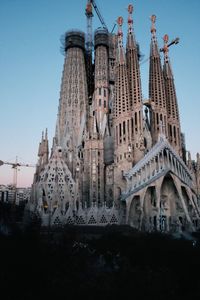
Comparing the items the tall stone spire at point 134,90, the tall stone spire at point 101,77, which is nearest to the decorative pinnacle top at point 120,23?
the tall stone spire at point 134,90

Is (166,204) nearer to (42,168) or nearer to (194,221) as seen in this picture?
(194,221)

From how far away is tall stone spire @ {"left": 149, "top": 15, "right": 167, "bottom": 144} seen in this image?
49.0 m

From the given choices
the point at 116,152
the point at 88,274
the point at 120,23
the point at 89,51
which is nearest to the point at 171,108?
the point at 116,152

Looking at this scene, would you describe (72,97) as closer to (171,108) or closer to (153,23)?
(171,108)

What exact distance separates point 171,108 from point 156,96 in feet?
11.0

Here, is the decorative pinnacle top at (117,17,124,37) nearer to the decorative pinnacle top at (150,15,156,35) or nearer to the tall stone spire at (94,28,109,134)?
the tall stone spire at (94,28,109,134)

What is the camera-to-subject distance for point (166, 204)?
41.8 m

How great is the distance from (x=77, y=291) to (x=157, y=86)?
4318 cm

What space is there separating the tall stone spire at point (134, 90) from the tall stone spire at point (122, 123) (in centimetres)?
72

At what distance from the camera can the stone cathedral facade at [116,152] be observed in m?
39.9

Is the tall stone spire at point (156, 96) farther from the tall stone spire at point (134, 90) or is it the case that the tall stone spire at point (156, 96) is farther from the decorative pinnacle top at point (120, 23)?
the decorative pinnacle top at point (120, 23)

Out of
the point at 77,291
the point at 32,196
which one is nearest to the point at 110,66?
the point at 32,196

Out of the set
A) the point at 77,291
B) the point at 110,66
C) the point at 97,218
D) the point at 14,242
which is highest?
the point at 110,66

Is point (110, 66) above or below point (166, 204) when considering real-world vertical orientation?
above
